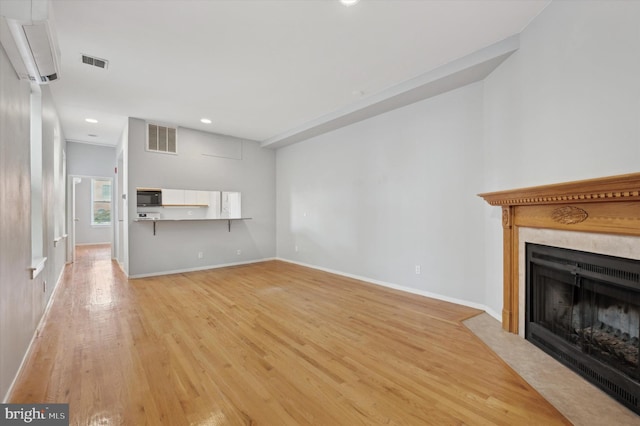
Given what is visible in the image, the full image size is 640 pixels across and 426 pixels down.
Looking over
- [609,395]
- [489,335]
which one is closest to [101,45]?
[489,335]

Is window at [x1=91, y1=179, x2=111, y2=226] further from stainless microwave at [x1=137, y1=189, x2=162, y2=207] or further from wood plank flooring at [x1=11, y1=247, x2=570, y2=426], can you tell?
wood plank flooring at [x1=11, y1=247, x2=570, y2=426]

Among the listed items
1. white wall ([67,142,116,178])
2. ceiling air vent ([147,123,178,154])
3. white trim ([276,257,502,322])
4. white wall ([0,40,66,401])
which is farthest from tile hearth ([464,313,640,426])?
white wall ([67,142,116,178])

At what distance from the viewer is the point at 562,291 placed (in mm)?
2291

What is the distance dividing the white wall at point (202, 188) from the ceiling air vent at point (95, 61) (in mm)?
2097

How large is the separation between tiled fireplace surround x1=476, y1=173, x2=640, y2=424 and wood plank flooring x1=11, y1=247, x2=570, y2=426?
0.38m

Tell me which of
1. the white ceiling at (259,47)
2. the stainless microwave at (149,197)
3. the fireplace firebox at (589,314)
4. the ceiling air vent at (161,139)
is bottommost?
the fireplace firebox at (589,314)

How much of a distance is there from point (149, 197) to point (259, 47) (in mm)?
3855

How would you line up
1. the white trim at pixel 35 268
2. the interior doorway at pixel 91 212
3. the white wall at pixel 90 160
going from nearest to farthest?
1. the white trim at pixel 35 268
2. the white wall at pixel 90 160
3. the interior doorway at pixel 91 212

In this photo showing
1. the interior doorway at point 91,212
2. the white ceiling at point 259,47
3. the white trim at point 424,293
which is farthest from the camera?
the interior doorway at point 91,212

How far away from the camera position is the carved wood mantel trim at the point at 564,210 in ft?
5.55

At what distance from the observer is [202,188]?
19.7 ft

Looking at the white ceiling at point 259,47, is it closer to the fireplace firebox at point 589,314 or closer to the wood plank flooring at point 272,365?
the fireplace firebox at point 589,314

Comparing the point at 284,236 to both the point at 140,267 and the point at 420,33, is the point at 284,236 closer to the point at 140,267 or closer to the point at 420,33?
the point at 140,267

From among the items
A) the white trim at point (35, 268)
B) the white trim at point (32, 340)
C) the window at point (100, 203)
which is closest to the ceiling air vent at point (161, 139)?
the white trim at point (32, 340)
